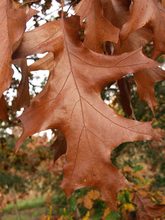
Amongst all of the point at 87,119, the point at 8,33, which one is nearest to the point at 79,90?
the point at 87,119

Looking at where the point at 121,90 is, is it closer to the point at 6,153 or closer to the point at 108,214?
the point at 108,214

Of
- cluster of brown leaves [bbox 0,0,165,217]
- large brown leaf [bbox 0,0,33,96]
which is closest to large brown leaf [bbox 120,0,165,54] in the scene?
cluster of brown leaves [bbox 0,0,165,217]

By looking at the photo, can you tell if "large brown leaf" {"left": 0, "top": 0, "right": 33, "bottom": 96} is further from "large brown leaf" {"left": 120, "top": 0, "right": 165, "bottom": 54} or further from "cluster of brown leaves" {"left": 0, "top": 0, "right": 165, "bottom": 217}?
"large brown leaf" {"left": 120, "top": 0, "right": 165, "bottom": 54}

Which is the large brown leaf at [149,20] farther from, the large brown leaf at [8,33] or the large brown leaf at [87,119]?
the large brown leaf at [8,33]

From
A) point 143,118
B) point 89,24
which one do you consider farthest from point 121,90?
point 143,118

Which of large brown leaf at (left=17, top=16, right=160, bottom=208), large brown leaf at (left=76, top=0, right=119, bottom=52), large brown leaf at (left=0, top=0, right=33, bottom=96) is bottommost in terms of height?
large brown leaf at (left=17, top=16, right=160, bottom=208)

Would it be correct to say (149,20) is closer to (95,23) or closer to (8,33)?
(95,23)

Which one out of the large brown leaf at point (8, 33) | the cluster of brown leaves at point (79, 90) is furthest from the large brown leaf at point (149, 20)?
the large brown leaf at point (8, 33)
